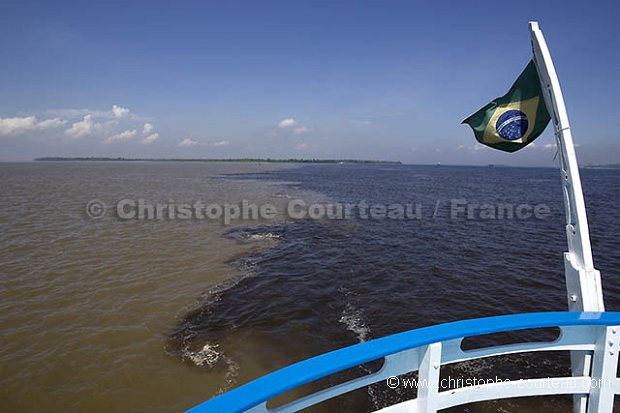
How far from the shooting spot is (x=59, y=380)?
5434 millimetres

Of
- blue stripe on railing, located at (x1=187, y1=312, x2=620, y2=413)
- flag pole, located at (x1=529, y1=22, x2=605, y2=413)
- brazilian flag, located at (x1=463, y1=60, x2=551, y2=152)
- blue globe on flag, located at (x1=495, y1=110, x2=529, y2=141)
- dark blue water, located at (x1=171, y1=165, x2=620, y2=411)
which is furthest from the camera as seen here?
dark blue water, located at (x1=171, y1=165, x2=620, y2=411)

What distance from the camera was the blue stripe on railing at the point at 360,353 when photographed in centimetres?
157

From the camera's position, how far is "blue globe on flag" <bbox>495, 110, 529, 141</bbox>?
15.3 feet

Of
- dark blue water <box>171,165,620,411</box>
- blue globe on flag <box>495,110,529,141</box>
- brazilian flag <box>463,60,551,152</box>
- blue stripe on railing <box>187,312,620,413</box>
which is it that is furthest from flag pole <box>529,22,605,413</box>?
dark blue water <box>171,165,620,411</box>

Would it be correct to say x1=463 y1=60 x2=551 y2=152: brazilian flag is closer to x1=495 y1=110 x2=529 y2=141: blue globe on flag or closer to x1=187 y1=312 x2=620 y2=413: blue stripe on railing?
x1=495 y1=110 x2=529 y2=141: blue globe on flag

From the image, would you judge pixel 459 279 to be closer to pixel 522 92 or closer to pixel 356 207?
pixel 522 92

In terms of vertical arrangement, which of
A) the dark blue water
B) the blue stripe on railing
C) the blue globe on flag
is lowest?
the dark blue water

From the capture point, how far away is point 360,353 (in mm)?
1865

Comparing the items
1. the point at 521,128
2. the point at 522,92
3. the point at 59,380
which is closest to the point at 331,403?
the point at 59,380

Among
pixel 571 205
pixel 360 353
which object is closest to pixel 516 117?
pixel 571 205

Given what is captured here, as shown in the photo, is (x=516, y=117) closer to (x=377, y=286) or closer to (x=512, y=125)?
(x=512, y=125)

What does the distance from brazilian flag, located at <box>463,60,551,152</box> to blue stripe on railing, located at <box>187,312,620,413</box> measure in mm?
3107

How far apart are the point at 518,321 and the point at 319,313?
605cm

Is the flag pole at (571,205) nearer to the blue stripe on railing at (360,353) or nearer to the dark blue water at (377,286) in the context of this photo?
the blue stripe on railing at (360,353)
